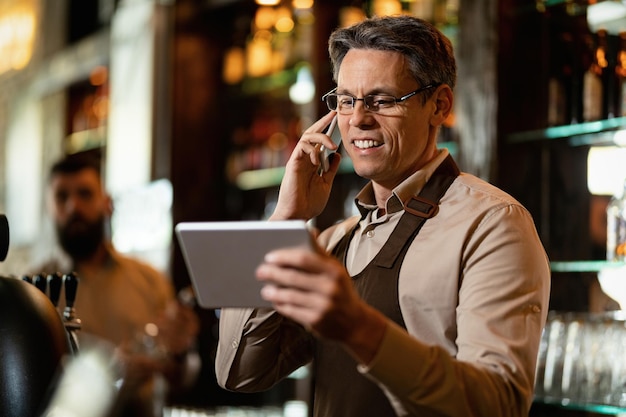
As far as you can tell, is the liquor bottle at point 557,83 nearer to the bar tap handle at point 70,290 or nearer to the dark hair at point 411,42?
the dark hair at point 411,42

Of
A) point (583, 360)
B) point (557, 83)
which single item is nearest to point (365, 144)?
point (583, 360)

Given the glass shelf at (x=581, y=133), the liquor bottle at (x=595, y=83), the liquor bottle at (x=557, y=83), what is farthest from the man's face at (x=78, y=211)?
the liquor bottle at (x=595, y=83)

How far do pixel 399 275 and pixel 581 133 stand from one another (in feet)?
5.10

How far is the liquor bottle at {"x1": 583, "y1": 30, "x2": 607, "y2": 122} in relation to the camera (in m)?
3.07

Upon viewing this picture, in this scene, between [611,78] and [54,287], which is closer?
[54,287]

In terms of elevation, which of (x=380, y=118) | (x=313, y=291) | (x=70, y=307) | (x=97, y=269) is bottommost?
(x=97, y=269)

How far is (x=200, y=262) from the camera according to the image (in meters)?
1.50

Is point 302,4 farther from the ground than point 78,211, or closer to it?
farther from the ground

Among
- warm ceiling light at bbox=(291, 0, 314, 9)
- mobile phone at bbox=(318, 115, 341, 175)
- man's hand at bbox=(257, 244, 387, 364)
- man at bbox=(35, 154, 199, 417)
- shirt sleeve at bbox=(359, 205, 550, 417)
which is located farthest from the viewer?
warm ceiling light at bbox=(291, 0, 314, 9)

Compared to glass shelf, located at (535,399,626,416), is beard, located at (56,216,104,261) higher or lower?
higher

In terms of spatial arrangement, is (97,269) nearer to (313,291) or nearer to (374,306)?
(374,306)

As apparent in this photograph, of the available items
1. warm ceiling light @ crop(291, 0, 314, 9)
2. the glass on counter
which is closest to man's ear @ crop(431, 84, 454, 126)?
the glass on counter

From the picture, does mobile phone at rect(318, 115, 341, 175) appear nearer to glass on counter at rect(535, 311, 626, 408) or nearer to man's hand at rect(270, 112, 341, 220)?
man's hand at rect(270, 112, 341, 220)

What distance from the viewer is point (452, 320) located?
5.51 ft
